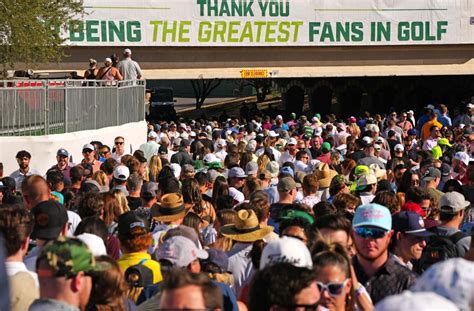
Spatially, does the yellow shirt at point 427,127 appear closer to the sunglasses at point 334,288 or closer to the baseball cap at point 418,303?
the sunglasses at point 334,288

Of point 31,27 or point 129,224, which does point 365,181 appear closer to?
point 129,224

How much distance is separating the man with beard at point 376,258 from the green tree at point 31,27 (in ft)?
67.5

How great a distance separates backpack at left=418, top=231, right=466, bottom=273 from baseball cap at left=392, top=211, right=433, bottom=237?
0.50ft

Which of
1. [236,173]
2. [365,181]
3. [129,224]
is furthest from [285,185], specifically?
[129,224]

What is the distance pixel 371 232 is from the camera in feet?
24.8

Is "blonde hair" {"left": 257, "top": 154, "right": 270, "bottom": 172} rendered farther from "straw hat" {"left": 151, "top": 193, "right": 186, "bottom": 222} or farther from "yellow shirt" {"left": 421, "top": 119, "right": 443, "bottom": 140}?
"yellow shirt" {"left": 421, "top": 119, "right": 443, "bottom": 140}

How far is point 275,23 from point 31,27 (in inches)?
595

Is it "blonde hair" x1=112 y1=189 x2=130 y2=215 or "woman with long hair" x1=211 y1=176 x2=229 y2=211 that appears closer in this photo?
"blonde hair" x1=112 y1=189 x2=130 y2=215

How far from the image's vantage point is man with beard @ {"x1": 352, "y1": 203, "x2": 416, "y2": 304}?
7277 millimetres

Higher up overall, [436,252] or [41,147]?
[41,147]

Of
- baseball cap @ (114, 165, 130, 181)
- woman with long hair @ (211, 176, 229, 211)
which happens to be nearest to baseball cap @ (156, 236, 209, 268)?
woman with long hair @ (211, 176, 229, 211)

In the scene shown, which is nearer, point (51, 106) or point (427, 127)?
point (51, 106)

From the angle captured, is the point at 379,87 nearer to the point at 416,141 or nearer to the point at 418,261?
the point at 416,141

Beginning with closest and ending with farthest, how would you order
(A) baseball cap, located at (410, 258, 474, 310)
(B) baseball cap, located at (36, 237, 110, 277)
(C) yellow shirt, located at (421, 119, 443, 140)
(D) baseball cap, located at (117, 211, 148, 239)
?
1. (A) baseball cap, located at (410, 258, 474, 310)
2. (B) baseball cap, located at (36, 237, 110, 277)
3. (D) baseball cap, located at (117, 211, 148, 239)
4. (C) yellow shirt, located at (421, 119, 443, 140)
